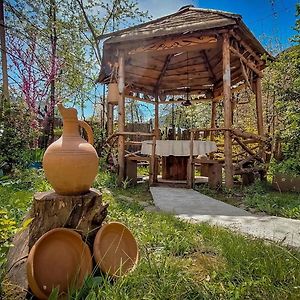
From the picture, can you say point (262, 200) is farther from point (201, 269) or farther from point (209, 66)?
point (209, 66)

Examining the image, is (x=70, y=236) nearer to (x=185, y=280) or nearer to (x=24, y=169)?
(x=185, y=280)

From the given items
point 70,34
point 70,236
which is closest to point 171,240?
point 70,236

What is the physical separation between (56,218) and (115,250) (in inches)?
18.4

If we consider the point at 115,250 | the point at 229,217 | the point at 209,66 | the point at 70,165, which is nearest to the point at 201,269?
the point at 115,250

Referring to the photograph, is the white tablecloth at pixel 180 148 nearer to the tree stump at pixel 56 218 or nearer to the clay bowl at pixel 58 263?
the tree stump at pixel 56 218

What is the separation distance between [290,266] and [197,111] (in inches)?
539

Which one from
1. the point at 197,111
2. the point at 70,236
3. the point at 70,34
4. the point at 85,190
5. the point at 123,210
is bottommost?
the point at 123,210

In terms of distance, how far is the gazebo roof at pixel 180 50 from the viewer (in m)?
5.52

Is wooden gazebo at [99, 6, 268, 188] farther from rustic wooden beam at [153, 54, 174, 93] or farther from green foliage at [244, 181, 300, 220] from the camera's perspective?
green foliage at [244, 181, 300, 220]

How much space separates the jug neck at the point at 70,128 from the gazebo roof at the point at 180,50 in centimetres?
395

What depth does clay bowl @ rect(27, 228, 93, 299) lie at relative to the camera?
5.52 feet

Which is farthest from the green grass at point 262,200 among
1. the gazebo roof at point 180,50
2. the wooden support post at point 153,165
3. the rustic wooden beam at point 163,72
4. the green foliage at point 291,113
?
the rustic wooden beam at point 163,72

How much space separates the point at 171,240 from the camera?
2.46 m

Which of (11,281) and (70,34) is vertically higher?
(70,34)
